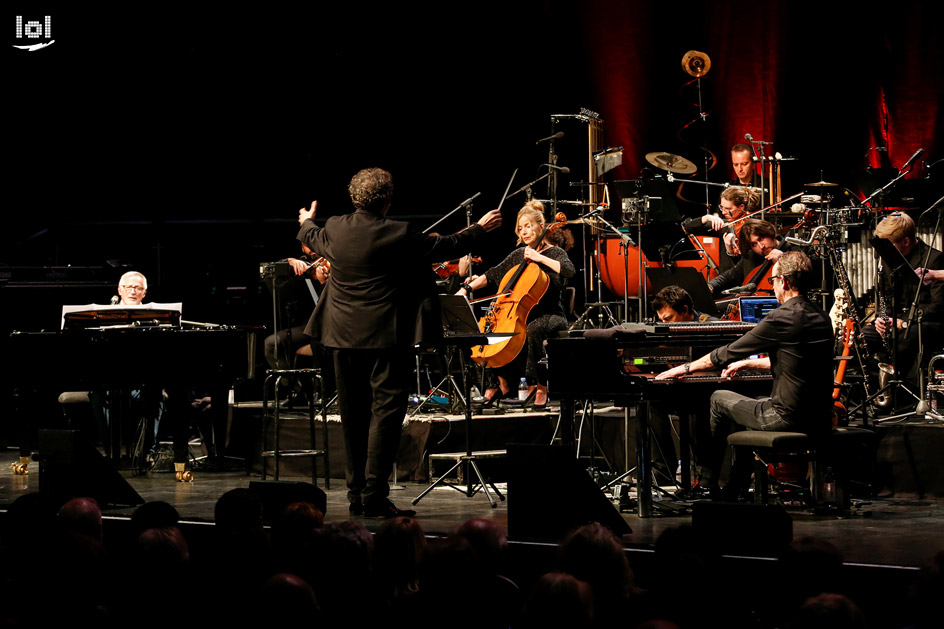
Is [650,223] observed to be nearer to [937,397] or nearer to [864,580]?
[937,397]

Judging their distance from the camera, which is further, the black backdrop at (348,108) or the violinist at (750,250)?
the black backdrop at (348,108)

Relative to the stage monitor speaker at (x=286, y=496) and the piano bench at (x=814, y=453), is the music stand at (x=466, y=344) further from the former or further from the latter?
the stage monitor speaker at (x=286, y=496)

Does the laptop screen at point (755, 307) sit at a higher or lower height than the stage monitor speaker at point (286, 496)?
higher

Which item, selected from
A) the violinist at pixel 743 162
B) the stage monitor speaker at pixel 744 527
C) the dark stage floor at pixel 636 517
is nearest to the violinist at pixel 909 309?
the violinist at pixel 743 162

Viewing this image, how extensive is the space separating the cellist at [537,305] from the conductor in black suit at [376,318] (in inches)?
115

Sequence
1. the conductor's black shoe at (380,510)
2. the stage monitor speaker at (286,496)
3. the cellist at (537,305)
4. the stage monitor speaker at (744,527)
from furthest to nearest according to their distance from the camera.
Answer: the cellist at (537,305), the conductor's black shoe at (380,510), the stage monitor speaker at (286,496), the stage monitor speaker at (744,527)

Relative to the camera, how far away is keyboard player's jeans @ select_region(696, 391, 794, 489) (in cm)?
596

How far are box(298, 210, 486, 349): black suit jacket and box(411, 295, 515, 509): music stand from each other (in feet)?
2.41

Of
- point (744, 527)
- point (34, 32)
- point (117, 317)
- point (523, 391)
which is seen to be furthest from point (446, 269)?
point (34, 32)

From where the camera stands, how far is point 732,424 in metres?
6.62

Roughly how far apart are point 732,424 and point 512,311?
2510mm

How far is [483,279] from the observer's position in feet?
30.7

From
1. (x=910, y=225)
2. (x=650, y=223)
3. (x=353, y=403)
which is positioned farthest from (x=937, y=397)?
(x=353, y=403)

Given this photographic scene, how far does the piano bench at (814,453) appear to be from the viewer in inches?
231
